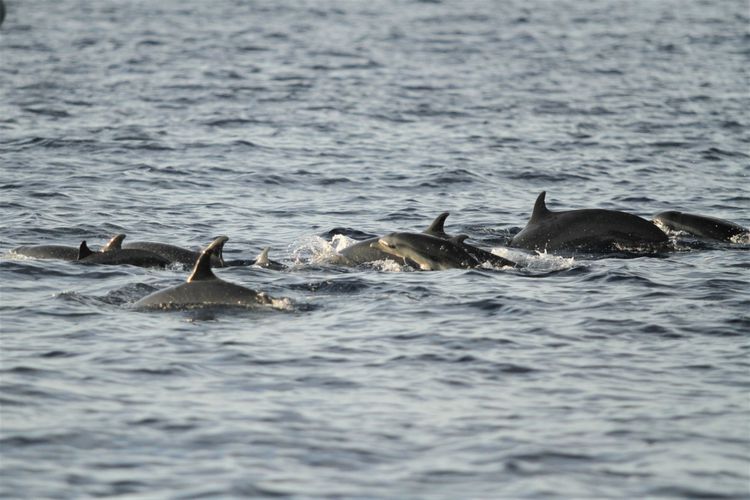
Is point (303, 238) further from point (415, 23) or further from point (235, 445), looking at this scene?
point (415, 23)

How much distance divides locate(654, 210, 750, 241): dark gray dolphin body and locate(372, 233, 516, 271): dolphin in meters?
3.97

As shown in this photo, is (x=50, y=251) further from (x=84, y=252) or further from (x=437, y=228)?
(x=437, y=228)

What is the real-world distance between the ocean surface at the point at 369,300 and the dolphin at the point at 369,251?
0.57 ft

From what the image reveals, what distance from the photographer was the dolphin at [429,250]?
1656cm

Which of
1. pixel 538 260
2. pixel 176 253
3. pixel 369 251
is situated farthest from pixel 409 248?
pixel 176 253

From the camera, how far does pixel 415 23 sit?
60.7 meters

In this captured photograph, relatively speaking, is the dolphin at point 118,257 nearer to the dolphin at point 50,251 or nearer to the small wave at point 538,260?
the dolphin at point 50,251

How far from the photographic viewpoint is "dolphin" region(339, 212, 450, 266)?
662 inches

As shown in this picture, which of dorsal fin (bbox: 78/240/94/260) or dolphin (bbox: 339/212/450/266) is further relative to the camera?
dolphin (bbox: 339/212/450/266)

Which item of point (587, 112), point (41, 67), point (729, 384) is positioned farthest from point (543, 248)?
point (41, 67)

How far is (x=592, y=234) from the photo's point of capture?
1856 cm

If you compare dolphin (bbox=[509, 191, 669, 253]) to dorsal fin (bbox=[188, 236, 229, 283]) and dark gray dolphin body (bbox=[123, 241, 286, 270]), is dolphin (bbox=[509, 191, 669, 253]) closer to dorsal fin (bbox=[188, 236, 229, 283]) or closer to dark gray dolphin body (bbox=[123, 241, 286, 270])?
dark gray dolphin body (bbox=[123, 241, 286, 270])

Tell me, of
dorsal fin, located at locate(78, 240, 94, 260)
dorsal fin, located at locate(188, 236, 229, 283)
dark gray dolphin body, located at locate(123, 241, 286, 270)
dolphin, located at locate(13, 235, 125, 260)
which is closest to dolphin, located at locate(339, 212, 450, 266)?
dark gray dolphin body, located at locate(123, 241, 286, 270)

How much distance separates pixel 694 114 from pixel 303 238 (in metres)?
17.6
